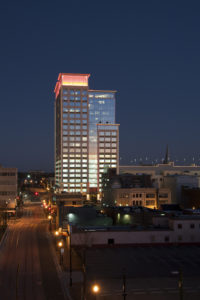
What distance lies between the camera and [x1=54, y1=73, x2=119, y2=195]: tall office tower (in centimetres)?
17462

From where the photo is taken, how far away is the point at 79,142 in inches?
6890

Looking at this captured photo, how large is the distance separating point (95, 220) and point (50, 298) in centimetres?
3634

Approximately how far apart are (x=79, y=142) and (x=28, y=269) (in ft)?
445

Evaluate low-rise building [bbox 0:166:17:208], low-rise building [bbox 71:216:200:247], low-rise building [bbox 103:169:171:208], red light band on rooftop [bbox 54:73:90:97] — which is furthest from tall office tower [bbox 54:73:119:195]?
low-rise building [bbox 71:216:200:247]

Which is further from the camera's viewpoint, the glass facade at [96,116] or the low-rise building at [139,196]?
the glass facade at [96,116]

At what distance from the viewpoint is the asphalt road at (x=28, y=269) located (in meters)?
32.2

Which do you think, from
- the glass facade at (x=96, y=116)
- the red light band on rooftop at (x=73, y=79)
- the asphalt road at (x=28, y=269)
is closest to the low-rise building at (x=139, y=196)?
the asphalt road at (x=28, y=269)

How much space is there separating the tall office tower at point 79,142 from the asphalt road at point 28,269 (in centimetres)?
10851

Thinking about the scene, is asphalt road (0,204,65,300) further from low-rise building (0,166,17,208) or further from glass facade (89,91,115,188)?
glass facade (89,91,115,188)

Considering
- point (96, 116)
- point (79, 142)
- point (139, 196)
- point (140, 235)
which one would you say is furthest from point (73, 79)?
point (140, 235)

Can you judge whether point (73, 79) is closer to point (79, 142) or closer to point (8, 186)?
point (79, 142)

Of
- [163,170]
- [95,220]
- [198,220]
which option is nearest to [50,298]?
[198,220]

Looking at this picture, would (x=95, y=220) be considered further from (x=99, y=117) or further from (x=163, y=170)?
(x=99, y=117)

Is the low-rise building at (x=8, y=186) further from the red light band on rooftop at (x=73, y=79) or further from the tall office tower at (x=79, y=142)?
the red light band on rooftop at (x=73, y=79)
